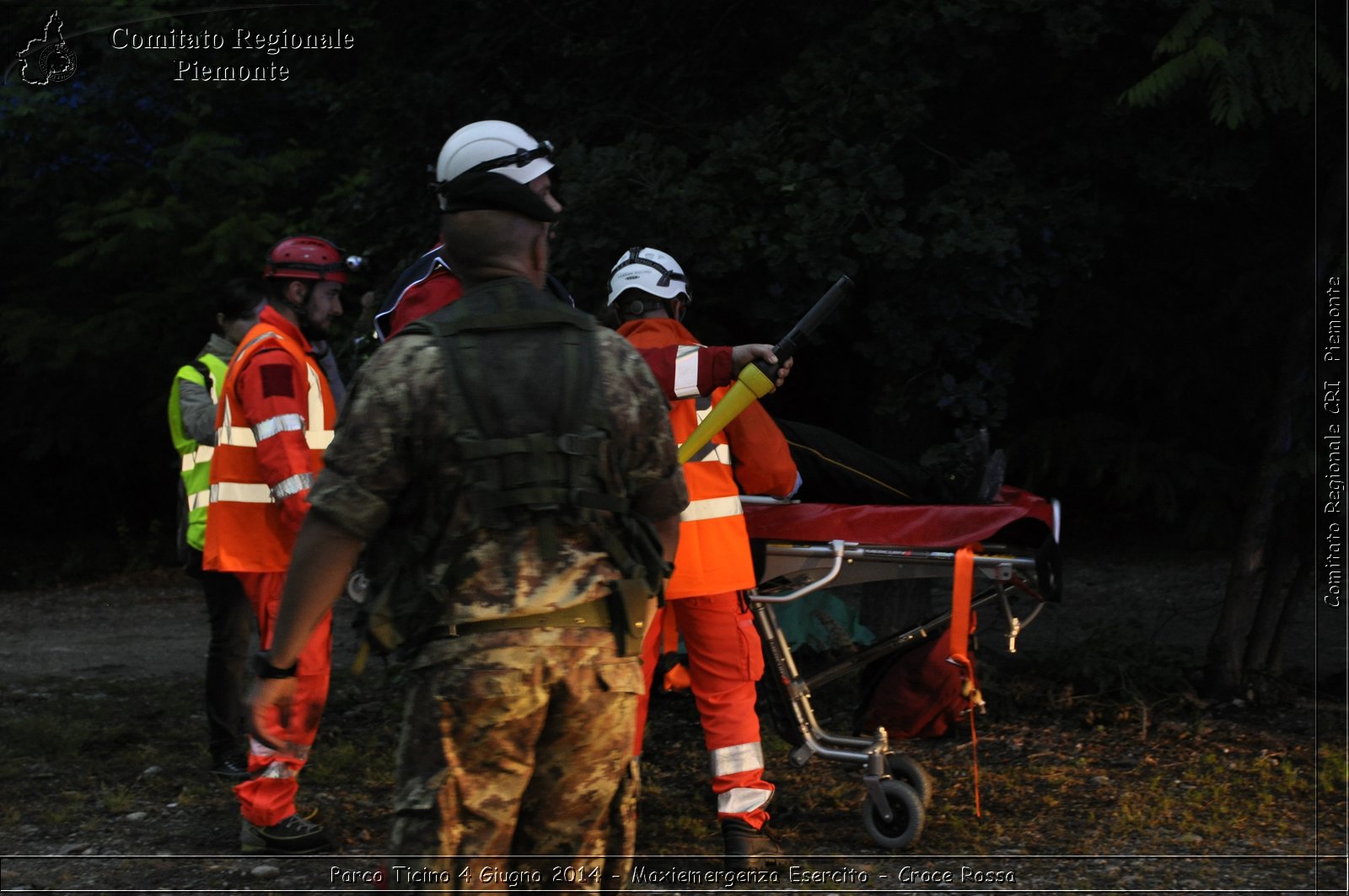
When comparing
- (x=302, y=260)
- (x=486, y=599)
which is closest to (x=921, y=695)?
(x=302, y=260)

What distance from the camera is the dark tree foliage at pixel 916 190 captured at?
6.84 m

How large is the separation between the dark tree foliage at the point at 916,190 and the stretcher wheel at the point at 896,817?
7.57 feet

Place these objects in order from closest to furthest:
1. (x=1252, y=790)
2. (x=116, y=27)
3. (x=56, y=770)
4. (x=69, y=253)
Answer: (x=1252, y=790)
(x=56, y=770)
(x=116, y=27)
(x=69, y=253)

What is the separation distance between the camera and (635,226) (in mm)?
6910

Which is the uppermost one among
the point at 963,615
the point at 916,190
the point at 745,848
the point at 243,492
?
the point at 916,190

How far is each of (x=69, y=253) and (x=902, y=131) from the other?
7.95 m

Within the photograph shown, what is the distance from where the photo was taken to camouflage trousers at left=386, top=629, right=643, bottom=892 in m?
2.85

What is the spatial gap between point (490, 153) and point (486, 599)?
41.6 inches

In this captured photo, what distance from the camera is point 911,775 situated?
550cm

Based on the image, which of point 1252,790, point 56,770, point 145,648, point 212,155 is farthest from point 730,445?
point 212,155

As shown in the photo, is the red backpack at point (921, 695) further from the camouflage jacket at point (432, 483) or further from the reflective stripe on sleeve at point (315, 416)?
the camouflage jacket at point (432, 483)

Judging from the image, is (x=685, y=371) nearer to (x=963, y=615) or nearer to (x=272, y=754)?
(x=963, y=615)

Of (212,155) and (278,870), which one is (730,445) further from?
(212,155)

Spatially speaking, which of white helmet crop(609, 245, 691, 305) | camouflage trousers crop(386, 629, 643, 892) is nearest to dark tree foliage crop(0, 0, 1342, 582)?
white helmet crop(609, 245, 691, 305)
